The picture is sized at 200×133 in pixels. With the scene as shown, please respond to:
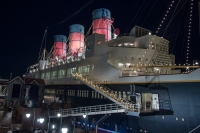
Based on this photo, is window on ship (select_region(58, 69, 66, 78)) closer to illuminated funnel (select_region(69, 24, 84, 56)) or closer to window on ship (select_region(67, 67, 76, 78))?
window on ship (select_region(67, 67, 76, 78))

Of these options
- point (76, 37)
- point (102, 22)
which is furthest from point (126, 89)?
point (76, 37)

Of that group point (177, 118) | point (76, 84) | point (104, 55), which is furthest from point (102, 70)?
point (177, 118)

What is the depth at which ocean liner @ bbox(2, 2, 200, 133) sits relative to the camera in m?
13.2

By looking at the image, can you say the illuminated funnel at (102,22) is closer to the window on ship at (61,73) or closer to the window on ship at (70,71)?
the window on ship at (70,71)

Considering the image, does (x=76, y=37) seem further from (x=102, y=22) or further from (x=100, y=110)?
(x=100, y=110)

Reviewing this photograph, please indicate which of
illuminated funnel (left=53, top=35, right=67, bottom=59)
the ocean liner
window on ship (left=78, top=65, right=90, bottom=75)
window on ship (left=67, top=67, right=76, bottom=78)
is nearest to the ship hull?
the ocean liner

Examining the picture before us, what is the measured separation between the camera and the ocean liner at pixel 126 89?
13173 mm

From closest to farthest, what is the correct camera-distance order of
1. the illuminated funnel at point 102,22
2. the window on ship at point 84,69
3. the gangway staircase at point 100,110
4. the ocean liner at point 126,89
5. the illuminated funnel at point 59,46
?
the ocean liner at point 126,89, the gangway staircase at point 100,110, the window on ship at point 84,69, the illuminated funnel at point 102,22, the illuminated funnel at point 59,46

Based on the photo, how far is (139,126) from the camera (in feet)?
51.1

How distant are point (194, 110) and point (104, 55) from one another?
1226 centimetres

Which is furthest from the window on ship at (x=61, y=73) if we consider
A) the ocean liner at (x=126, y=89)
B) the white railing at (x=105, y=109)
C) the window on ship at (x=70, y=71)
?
the white railing at (x=105, y=109)

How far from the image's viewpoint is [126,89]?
1741 cm

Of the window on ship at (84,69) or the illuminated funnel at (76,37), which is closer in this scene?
the window on ship at (84,69)

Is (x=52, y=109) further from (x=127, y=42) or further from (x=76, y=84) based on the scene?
(x=127, y=42)
